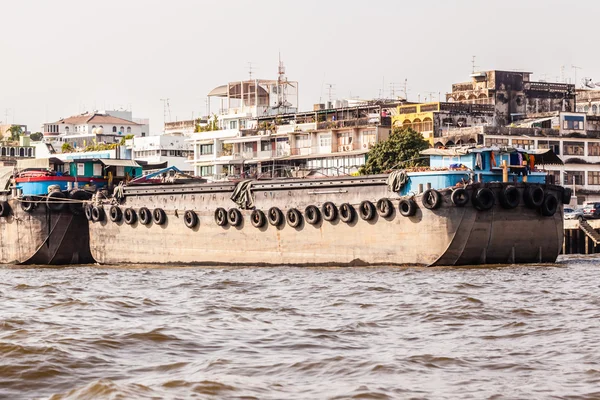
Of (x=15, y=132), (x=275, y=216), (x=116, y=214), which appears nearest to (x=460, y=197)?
(x=275, y=216)

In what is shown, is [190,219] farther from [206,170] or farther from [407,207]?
[206,170]

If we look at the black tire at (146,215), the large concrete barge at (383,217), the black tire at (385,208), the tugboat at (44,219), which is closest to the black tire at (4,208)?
the tugboat at (44,219)

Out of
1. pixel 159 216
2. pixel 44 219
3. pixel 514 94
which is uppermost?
pixel 514 94

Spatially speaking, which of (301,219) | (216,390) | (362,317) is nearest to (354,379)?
(216,390)

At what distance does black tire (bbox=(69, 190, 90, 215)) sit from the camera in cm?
4172

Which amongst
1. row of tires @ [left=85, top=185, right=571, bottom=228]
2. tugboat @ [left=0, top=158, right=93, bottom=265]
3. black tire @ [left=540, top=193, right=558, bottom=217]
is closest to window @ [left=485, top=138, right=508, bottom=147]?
tugboat @ [left=0, top=158, right=93, bottom=265]

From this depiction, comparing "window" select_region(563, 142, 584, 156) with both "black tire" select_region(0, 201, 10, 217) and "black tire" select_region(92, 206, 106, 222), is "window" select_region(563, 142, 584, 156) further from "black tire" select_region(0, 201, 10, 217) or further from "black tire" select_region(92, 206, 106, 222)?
"black tire" select_region(0, 201, 10, 217)

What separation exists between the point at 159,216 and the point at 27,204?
6.17 m

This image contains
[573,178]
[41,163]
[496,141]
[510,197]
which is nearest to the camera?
[510,197]

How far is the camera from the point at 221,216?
36.2 meters

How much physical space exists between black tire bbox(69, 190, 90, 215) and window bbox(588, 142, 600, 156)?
3258 centimetres

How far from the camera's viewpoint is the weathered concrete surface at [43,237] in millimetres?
41250

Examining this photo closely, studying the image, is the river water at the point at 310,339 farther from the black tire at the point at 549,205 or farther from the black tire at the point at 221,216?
the black tire at the point at 221,216

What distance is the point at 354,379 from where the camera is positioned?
13586 millimetres
